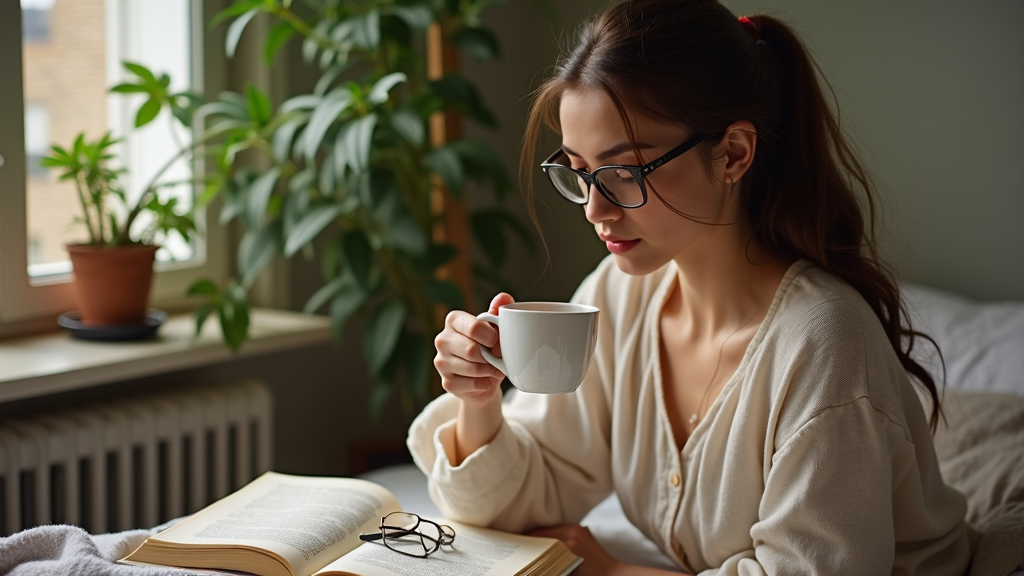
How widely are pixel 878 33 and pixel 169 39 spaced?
4.91 feet

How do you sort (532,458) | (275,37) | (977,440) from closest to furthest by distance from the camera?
(532,458) < (977,440) < (275,37)

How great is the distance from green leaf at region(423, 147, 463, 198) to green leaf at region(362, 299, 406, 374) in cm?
30

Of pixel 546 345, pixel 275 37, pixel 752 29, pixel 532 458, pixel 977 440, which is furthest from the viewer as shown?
pixel 275 37

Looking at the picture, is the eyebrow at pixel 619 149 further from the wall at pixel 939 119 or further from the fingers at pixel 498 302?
the wall at pixel 939 119

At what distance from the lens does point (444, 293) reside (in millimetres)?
1924

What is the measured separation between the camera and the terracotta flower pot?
1700mm

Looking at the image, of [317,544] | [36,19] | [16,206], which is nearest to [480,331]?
[317,544]

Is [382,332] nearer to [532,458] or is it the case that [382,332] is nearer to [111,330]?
[111,330]

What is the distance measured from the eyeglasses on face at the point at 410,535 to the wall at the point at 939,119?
951mm

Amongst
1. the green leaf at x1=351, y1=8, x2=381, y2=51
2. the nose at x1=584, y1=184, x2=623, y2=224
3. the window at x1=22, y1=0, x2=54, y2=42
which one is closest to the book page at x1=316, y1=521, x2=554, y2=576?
the nose at x1=584, y1=184, x2=623, y2=224

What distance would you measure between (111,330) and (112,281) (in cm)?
9

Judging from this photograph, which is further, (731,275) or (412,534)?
(731,275)

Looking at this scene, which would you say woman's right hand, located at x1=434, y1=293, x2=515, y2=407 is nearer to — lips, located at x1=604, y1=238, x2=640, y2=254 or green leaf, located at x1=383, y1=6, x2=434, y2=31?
lips, located at x1=604, y1=238, x2=640, y2=254

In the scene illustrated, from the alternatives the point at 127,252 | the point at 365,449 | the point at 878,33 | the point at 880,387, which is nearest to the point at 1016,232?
the point at 878,33
